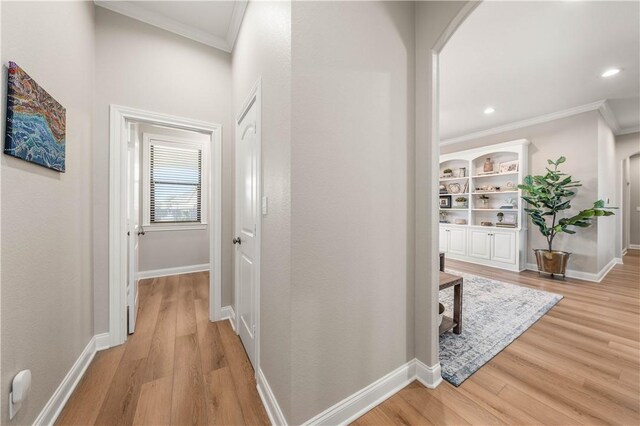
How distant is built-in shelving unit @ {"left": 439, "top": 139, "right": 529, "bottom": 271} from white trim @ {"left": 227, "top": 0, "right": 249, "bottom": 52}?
5012 mm

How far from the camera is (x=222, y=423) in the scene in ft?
4.27

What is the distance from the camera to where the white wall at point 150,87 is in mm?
1995

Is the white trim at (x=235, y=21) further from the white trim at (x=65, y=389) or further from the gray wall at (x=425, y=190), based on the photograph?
the white trim at (x=65, y=389)

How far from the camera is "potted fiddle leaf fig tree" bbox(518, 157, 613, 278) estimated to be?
3852 millimetres

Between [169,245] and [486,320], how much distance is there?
4761 mm

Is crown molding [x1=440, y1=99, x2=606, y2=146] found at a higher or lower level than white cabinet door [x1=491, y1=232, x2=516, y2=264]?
higher

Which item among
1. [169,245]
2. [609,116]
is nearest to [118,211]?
[169,245]

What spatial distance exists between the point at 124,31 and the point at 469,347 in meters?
4.12

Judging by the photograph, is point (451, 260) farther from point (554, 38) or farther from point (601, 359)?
point (554, 38)

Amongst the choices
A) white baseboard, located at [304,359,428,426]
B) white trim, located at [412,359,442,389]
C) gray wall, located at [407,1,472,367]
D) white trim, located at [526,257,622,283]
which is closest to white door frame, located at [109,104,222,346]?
white baseboard, located at [304,359,428,426]

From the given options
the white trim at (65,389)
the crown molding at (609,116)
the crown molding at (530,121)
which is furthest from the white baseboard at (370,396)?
the crown molding at (609,116)

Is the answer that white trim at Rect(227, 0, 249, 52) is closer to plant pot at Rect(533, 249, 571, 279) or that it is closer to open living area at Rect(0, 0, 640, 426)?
open living area at Rect(0, 0, 640, 426)

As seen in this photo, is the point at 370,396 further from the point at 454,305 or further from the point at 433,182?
the point at 433,182

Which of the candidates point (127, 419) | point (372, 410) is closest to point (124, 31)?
point (127, 419)
